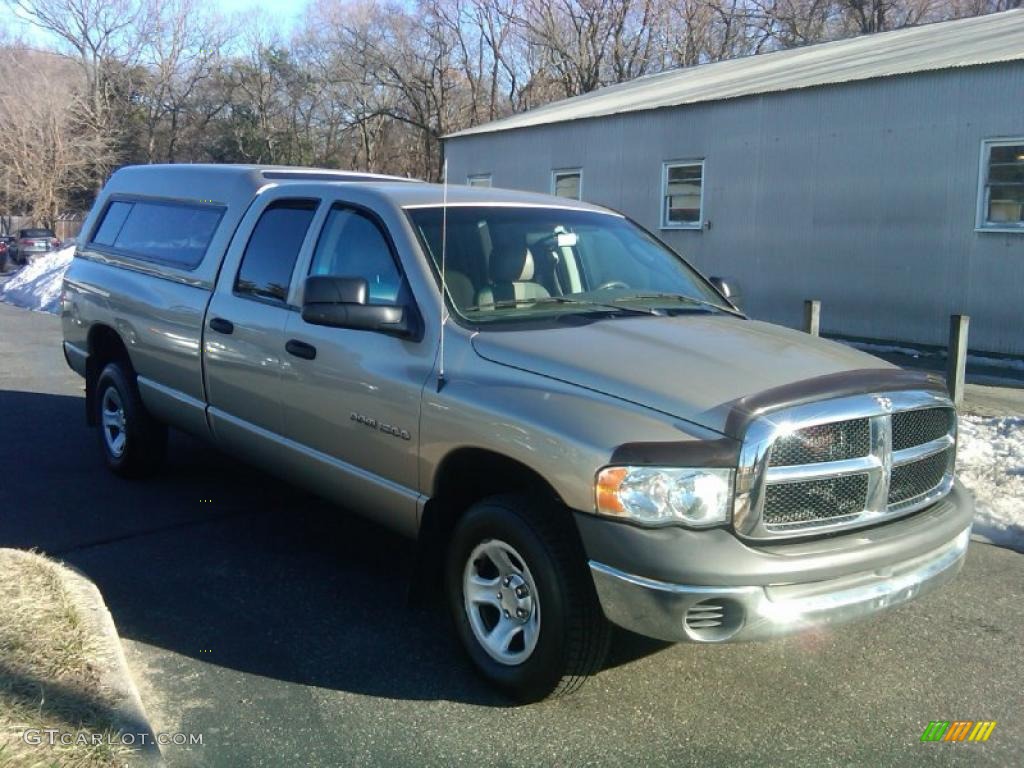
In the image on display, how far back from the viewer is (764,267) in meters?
16.3

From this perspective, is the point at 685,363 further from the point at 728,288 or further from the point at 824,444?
the point at 728,288

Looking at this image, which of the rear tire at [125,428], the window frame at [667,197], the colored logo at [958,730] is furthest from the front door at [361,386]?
the window frame at [667,197]

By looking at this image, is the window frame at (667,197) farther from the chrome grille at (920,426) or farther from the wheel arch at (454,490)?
the wheel arch at (454,490)

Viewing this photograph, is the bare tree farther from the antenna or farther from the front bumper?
the front bumper

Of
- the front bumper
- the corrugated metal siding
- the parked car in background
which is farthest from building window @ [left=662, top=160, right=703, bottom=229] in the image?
the parked car in background

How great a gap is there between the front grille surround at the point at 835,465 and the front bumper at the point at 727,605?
0.19 metres

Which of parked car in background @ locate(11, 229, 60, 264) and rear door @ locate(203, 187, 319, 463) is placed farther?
parked car in background @ locate(11, 229, 60, 264)

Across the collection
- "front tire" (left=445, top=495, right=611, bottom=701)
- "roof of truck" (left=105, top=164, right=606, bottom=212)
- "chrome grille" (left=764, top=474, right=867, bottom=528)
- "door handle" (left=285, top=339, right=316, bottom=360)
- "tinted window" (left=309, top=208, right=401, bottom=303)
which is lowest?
"front tire" (left=445, top=495, right=611, bottom=701)

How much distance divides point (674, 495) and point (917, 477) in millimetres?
1140

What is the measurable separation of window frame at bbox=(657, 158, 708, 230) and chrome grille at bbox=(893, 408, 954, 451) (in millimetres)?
13764

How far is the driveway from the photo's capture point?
3.43 metres

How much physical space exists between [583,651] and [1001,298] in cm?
1180

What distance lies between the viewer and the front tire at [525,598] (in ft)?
11.2

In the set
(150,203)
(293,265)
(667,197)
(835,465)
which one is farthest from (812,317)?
(667,197)
